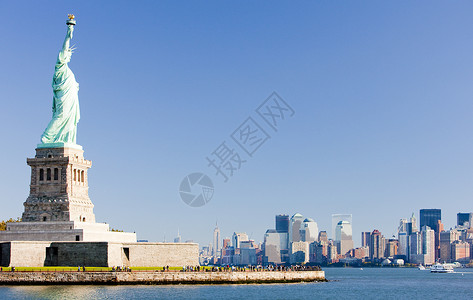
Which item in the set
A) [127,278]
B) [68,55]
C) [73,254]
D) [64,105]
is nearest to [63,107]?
[64,105]

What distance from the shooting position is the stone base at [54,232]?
80812mm

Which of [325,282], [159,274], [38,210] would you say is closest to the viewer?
[159,274]

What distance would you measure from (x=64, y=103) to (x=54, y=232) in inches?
588

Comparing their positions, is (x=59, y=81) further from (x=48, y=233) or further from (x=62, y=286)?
(x=62, y=286)

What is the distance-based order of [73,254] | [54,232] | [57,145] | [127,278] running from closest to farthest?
[127,278], [73,254], [54,232], [57,145]

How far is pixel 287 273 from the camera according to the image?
89562 mm

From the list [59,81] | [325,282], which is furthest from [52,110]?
[325,282]

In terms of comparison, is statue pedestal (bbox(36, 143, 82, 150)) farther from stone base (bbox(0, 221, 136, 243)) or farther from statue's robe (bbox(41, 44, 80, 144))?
stone base (bbox(0, 221, 136, 243))

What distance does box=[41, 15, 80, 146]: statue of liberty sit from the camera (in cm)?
8675

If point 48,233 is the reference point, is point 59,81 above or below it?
above

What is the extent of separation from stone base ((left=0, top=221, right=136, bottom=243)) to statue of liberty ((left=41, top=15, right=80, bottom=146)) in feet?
31.5

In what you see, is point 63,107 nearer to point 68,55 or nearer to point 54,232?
point 68,55

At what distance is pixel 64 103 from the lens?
87000 mm

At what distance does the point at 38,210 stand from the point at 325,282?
1483 inches
